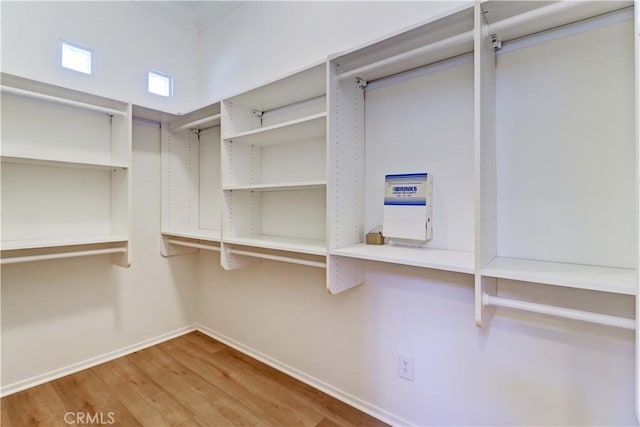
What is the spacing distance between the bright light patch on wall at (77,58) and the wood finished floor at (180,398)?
2158mm

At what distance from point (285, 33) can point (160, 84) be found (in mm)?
1227

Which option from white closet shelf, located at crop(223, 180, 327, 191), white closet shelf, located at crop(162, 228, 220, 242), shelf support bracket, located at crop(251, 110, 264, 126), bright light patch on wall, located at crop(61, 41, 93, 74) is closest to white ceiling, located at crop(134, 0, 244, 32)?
bright light patch on wall, located at crop(61, 41, 93, 74)

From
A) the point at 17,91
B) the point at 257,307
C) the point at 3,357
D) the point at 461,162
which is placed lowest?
the point at 3,357

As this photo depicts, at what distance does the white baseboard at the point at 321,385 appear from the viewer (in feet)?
5.64

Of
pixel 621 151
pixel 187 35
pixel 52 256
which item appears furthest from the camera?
pixel 187 35

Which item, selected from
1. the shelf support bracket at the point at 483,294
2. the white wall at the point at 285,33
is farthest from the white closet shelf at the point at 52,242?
the shelf support bracket at the point at 483,294

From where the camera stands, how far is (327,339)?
1.98 meters

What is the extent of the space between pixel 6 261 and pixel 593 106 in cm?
297

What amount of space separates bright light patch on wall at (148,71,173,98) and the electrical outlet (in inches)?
107

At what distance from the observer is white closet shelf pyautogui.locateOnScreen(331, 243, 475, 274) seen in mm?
1221

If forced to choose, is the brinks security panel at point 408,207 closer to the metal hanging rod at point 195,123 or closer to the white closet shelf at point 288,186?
the white closet shelf at point 288,186

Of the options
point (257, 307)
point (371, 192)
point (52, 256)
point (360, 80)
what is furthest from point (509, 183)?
point (52, 256)

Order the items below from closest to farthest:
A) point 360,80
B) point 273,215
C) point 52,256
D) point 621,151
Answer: point 621,151 → point 360,80 → point 52,256 → point 273,215

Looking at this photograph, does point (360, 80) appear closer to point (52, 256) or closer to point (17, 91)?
point (17, 91)
